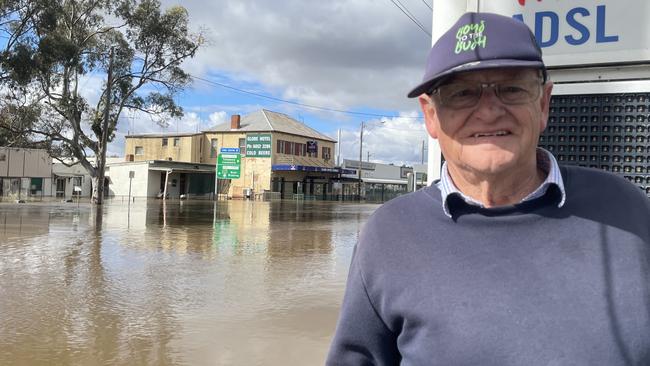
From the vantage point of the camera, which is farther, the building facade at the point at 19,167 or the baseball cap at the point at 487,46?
the building facade at the point at 19,167

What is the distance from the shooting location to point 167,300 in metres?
6.53

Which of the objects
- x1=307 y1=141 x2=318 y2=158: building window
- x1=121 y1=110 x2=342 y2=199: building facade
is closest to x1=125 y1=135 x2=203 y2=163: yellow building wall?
x1=121 y1=110 x2=342 y2=199: building facade

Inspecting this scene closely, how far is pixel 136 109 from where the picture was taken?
30.4 meters

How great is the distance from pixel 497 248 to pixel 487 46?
0.46 metres

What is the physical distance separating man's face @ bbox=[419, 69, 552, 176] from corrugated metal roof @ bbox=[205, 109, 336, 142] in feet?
160

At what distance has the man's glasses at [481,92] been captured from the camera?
127 cm

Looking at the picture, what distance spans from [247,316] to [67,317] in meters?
1.93

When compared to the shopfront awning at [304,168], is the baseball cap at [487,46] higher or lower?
lower

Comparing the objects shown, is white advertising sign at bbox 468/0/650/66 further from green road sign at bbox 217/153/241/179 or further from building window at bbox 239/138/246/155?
building window at bbox 239/138/246/155

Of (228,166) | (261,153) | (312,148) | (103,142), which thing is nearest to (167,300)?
(103,142)

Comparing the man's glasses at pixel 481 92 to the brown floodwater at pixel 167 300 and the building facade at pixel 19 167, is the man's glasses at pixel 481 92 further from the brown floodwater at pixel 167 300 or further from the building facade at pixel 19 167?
the building facade at pixel 19 167

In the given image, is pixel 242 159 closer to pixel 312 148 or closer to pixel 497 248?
pixel 312 148

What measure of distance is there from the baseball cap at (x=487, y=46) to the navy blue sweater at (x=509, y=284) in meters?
0.33

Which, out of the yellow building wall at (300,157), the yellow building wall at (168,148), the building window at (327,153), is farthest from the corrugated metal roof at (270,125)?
the yellow building wall at (168,148)
